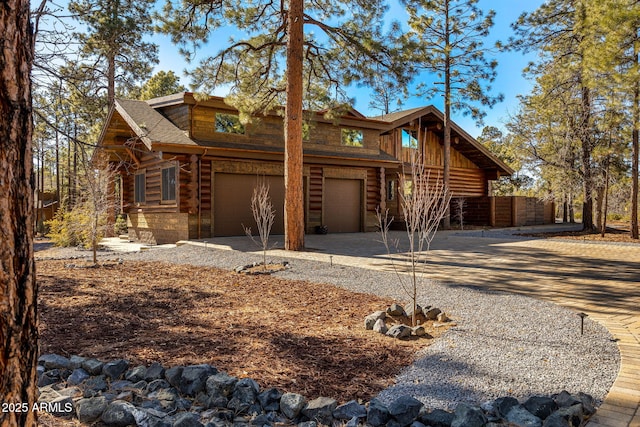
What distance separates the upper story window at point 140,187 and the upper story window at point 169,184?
6.22 feet

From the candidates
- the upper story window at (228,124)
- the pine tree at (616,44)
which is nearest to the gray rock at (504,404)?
the pine tree at (616,44)

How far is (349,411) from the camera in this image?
256 centimetres

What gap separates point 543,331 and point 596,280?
11.5 ft

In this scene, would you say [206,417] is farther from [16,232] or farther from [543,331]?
[543,331]

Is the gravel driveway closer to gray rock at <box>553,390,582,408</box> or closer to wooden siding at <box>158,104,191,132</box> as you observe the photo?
gray rock at <box>553,390,582,408</box>

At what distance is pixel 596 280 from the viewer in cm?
671

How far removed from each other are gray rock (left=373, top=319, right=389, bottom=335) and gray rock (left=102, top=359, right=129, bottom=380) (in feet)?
7.48

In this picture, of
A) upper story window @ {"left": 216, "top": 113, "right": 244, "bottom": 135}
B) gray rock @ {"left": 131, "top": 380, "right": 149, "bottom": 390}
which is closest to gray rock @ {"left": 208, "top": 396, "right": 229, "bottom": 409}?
gray rock @ {"left": 131, "top": 380, "right": 149, "bottom": 390}

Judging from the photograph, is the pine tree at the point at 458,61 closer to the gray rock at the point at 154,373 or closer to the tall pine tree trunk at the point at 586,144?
the tall pine tree trunk at the point at 586,144

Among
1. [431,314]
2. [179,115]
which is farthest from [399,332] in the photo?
[179,115]

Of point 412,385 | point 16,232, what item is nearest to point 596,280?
point 412,385

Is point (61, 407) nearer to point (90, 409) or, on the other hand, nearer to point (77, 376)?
point (90, 409)

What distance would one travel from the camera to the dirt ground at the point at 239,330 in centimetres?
325

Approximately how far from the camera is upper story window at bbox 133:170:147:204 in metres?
15.6
